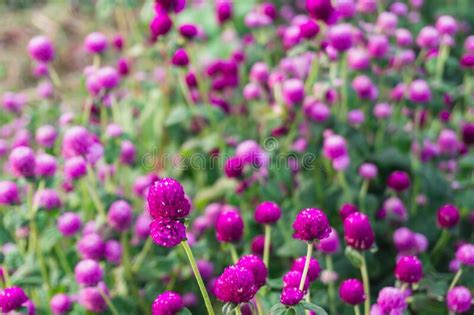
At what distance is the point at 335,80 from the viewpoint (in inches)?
106

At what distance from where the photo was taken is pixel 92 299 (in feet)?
7.08

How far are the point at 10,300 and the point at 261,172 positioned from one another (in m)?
1.12

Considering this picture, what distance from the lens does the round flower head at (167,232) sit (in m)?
1.40

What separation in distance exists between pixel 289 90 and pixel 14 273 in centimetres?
130

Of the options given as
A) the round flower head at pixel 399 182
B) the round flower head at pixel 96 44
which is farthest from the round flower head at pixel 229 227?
the round flower head at pixel 96 44

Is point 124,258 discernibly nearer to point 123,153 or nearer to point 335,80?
point 123,153

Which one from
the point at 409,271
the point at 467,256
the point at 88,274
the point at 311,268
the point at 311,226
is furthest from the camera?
the point at 88,274

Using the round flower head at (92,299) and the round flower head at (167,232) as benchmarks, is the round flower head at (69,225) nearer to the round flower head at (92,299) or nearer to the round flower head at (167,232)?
the round flower head at (92,299)

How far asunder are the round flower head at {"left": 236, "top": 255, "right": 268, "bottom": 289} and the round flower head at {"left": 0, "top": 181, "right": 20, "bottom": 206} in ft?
Result: 3.54

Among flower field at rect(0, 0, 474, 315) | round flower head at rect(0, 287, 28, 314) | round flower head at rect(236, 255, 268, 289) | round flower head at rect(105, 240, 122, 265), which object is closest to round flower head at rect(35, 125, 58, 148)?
flower field at rect(0, 0, 474, 315)

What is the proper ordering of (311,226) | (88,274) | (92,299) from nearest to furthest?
(311,226), (88,274), (92,299)

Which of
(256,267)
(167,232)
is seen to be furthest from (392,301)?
(167,232)

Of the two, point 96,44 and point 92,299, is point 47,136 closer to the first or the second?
point 96,44

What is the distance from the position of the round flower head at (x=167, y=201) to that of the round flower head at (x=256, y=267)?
23 cm
